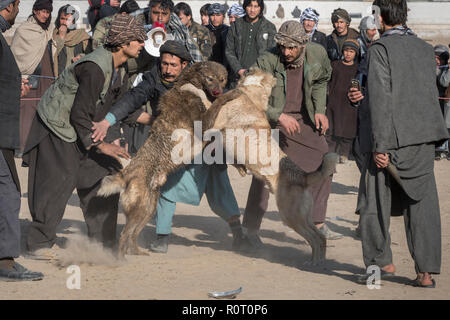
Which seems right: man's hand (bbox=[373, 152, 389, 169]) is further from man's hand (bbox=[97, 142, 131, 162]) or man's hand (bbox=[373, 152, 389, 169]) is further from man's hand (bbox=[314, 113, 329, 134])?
man's hand (bbox=[97, 142, 131, 162])

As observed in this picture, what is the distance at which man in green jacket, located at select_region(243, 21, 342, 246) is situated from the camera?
664 cm

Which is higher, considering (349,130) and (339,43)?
(339,43)

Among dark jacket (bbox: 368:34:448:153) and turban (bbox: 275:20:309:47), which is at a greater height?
turban (bbox: 275:20:309:47)

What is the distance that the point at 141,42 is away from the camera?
6176mm

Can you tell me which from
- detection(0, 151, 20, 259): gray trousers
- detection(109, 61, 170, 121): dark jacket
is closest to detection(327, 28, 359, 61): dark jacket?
detection(109, 61, 170, 121): dark jacket

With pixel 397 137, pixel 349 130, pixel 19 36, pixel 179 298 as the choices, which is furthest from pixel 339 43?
pixel 179 298

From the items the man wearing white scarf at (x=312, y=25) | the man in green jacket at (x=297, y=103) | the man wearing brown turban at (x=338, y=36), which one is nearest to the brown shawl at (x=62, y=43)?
the man wearing white scarf at (x=312, y=25)

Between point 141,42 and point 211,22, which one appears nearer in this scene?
point 141,42

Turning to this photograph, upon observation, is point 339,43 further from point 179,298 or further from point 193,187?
point 179,298

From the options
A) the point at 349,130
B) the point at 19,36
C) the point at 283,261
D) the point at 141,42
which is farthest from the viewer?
the point at 349,130

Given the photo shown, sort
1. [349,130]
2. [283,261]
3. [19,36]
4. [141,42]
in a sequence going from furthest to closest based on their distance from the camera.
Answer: [349,130] → [19,36] → [283,261] → [141,42]

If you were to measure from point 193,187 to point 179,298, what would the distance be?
185 cm

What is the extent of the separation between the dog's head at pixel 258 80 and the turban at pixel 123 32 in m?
1.03

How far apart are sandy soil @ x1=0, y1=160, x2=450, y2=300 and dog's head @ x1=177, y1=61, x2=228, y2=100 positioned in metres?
1.53
